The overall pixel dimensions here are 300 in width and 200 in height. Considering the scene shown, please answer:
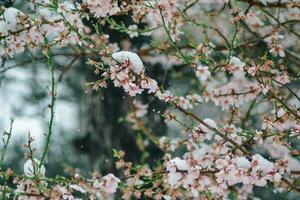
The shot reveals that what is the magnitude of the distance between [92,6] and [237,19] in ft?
2.69

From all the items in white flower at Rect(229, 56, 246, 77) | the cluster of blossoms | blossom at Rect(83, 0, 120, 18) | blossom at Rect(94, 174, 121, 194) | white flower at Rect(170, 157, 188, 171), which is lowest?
blossom at Rect(94, 174, 121, 194)

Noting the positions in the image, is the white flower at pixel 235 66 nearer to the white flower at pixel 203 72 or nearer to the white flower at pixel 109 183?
the white flower at pixel 203 72

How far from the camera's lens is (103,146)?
1002 cm

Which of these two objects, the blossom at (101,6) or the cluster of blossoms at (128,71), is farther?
the blossom at (101,6)

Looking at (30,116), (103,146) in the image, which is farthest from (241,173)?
(30,116)

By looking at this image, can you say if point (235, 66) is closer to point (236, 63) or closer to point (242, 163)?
point (236, 63)

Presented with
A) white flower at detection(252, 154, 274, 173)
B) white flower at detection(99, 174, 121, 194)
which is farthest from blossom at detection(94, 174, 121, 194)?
white flower at detection(252, 154, 274, 173)

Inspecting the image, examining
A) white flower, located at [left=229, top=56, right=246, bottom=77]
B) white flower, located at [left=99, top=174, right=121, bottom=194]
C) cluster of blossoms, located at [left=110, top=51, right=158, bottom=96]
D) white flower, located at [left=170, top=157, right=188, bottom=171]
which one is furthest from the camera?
white flower, located at [left=229, top=56, right=246, bottom=77]

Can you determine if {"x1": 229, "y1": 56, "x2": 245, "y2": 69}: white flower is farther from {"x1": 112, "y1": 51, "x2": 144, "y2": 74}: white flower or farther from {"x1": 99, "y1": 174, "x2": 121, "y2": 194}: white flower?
{"x1": 99, "y1": 174, "x2": 121, "y2": 194}: white flower

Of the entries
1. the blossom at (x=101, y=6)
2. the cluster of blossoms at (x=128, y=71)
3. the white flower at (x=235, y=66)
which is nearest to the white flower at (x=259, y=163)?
the white flower at (x=235, y=66)

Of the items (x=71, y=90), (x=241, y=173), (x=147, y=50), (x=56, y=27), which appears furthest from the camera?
(x=71, y=90)

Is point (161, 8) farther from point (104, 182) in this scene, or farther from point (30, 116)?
point (30, 116)

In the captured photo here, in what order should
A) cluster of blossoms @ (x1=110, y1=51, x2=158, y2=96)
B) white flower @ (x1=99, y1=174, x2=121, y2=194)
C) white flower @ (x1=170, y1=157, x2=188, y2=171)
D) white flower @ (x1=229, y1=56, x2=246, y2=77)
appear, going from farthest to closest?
white flower @ (x1=229, y1=56, x2=246, y2=77) < white flower @ (x1=99, y1=174, x2=121, y2=194) < cluster of blossoms @ (x1=110, y1=51, x2=158, y2=96) < white flower @ (x1=170, y1=157, x2=188, y2=171)

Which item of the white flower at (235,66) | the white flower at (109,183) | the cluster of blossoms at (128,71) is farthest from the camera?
the white flower at (235,66)
